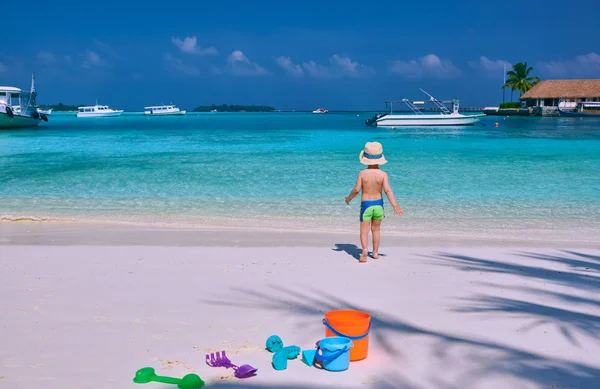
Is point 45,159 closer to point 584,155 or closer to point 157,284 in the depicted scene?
point 157,284

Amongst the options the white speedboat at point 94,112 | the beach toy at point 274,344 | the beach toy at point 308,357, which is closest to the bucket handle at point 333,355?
the beach toy at point 308,357

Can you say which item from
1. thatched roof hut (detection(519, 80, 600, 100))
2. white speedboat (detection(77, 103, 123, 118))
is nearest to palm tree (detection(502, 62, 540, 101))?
thatched roof hut (detection(519, 80, 600, 100))

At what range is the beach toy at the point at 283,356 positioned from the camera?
12.9 feet

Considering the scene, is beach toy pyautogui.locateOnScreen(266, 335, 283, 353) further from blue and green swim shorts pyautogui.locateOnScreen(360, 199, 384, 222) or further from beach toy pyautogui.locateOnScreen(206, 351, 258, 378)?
blue and green swim shorts pyautogui.locateOnScreen(360, 199, 384, 222)

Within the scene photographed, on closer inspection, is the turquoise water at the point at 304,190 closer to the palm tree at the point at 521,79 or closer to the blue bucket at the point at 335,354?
the blue bucket at the point at 335,354

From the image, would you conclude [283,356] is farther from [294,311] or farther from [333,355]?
[294,311]

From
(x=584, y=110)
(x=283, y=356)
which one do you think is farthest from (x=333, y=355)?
(x=584, y=110)

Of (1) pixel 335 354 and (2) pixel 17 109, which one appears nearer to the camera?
(1) pixel 335 354

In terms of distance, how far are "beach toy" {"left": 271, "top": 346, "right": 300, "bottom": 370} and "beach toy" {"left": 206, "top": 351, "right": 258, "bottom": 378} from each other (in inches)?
6.1

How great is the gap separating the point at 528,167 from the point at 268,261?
1758 centimetres

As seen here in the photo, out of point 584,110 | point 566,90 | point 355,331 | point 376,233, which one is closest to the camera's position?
point 355,331

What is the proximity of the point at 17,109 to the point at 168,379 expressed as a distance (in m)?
57.4

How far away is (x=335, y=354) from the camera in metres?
3.85

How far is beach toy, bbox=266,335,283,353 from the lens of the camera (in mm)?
4199
